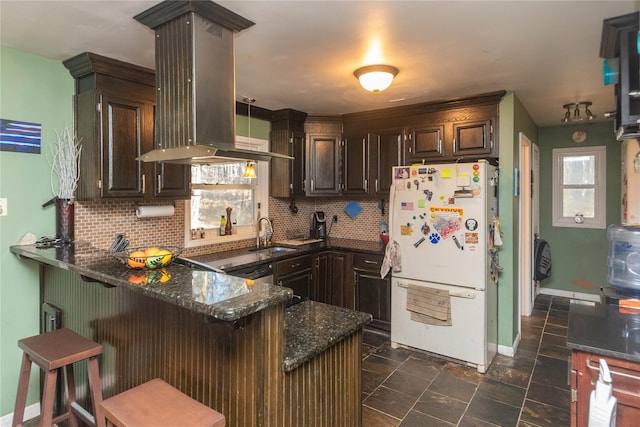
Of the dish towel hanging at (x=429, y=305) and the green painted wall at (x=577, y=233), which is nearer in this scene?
the dish towel hanging at (x=429, y=305)

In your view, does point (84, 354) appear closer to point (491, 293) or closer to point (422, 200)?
point (422, 200)

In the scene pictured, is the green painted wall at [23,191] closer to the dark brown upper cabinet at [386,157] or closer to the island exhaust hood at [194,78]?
the island exhaust hood at [194,78]

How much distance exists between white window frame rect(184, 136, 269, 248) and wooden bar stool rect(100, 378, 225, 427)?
2.01 m

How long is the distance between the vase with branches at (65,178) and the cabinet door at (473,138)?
3155 mm

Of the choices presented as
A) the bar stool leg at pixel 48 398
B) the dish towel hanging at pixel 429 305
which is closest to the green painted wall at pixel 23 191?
the bar stool leg at pixel 48 398

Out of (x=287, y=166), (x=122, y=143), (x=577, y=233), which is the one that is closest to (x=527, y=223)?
(x=577, y=233)

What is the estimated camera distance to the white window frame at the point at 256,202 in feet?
11.1

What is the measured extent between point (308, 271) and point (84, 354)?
91.3 inches

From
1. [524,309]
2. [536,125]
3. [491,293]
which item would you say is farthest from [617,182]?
[491,293]

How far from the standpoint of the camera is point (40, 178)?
2.49m

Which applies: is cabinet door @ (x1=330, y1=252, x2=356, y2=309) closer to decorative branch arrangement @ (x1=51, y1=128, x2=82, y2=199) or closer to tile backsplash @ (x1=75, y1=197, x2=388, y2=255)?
tile backsplash @ (x1=75, y1=197, x2=388, y2=255)

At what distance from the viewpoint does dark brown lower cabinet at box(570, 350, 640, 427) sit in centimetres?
138

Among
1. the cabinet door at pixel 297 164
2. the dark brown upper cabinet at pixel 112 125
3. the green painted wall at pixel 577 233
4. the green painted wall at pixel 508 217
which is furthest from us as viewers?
the green painted wall at pixel 577 233

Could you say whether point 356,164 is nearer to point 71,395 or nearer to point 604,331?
point 604,331
